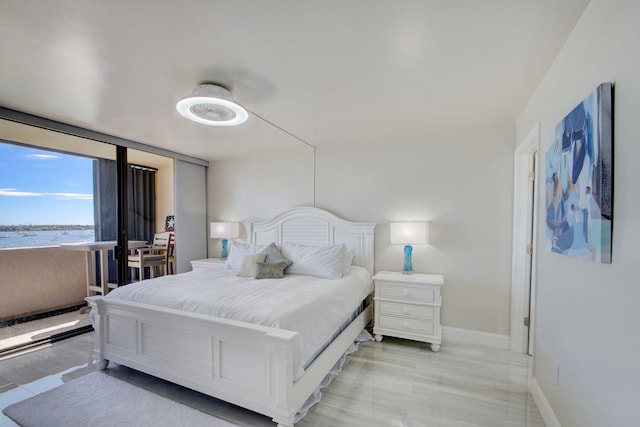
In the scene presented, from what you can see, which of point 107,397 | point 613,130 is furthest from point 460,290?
point 107,397

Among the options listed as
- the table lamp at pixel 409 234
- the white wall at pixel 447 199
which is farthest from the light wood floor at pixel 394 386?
the table lamp at pixel 409 234

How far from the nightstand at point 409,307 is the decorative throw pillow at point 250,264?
1343 mm

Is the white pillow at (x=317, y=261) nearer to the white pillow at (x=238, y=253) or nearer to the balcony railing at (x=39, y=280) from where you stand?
the white pillow at (x=238, y=253)

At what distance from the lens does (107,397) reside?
2.12m

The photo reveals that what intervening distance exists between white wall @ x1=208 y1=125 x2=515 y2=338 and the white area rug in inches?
99.2

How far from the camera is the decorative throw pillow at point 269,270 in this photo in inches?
116

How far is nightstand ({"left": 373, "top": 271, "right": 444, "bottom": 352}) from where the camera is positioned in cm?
290

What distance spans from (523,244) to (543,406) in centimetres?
→ 150

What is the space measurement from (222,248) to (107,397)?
8.34ft

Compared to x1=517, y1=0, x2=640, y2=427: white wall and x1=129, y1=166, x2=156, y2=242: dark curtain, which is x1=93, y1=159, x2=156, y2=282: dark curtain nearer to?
x1=129, y1=166, x2=156, y2=242: dark curtain

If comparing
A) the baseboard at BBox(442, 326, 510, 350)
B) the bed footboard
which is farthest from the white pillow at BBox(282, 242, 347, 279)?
the baseboard at BBox(442, 326, 510, 350)

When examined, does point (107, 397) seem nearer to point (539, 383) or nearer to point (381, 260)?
point (381, 260)

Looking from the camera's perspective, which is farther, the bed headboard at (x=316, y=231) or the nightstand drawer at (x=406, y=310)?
the bed headboard at (x=316, y=231)

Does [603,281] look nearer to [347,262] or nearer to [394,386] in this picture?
[394,386]
